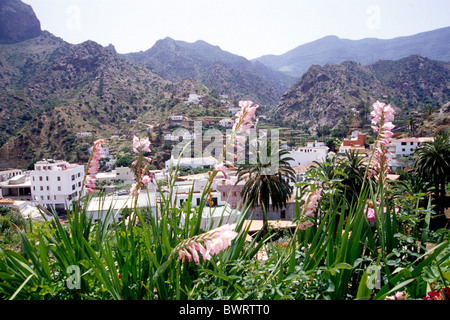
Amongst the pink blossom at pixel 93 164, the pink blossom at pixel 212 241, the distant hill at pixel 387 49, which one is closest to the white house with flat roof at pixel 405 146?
the pink blossom at pixel 93 164

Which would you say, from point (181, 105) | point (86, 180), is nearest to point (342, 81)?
point (181, 105)

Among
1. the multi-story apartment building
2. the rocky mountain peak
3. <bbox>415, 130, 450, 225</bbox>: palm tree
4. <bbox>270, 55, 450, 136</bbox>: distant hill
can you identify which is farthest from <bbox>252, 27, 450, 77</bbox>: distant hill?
the multi-story apartment building

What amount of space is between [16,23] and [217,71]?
65.0 metres

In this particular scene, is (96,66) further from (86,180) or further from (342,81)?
(86,180)

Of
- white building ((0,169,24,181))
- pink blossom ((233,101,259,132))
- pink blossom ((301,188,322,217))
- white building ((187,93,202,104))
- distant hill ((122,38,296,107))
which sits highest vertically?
distant hill ((122,38,296,107))

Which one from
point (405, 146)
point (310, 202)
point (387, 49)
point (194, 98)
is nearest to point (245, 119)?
point (310, 202)

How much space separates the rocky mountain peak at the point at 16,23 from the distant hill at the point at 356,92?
3276 inches

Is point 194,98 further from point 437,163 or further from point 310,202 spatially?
point 310,202

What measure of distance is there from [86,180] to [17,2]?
135 metres

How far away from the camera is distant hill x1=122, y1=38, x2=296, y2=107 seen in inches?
4225

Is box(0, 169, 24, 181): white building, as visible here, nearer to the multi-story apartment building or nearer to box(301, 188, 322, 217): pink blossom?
the multi-story apartment building

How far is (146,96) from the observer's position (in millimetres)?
76125

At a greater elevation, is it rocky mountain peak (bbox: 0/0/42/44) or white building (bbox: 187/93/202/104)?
rocky mountain peak (bbox: 0/0/42/44)

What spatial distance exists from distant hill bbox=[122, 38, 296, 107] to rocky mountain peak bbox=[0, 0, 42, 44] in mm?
41893
